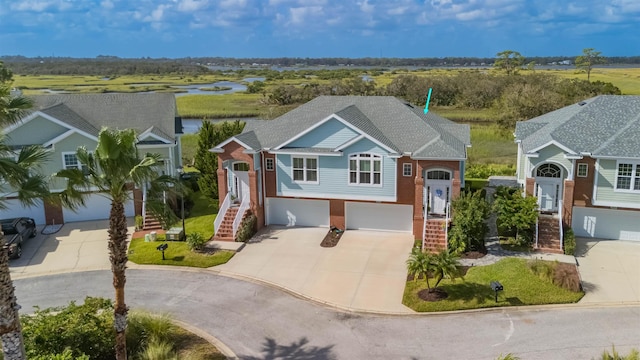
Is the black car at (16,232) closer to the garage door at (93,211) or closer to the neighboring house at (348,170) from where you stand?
the garage door at (93,211)

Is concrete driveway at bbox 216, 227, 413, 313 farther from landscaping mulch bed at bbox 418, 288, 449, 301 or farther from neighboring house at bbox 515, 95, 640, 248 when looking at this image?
neighboring house at bbox 515, 95, 640, 248

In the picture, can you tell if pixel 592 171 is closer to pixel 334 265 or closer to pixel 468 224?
pixel 468 224

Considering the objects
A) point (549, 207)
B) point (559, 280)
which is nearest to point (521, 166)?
point (549, 207)

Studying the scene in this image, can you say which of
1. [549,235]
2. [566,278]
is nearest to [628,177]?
[549,235]

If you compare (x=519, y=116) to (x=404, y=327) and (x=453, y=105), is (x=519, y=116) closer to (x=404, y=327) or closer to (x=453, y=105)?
(x=453, y=105)

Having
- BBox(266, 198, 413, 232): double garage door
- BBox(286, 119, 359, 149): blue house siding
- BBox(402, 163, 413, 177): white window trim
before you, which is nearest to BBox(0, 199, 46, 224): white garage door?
BBox(266, 198, 413, 232): double garage door
